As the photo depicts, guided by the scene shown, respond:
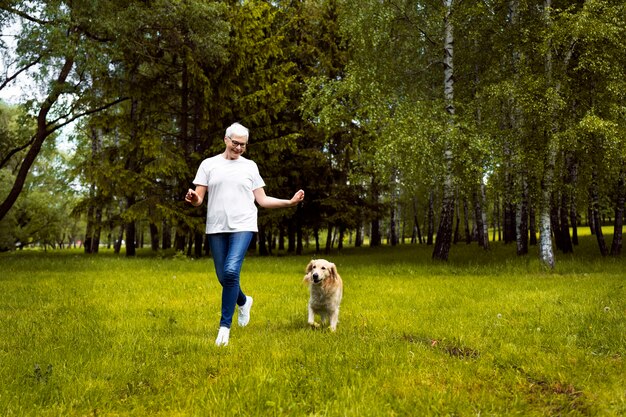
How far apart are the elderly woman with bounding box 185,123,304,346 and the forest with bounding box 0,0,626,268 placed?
9.55 m

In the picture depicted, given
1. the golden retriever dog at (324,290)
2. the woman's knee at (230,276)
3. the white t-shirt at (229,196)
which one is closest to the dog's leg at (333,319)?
the golden retriever dog at (324,290)

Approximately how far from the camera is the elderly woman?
563cm

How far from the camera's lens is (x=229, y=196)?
18.7 feet

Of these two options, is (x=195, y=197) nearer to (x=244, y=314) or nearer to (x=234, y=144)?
(x=234, y=144)

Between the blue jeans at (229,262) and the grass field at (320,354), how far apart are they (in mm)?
444

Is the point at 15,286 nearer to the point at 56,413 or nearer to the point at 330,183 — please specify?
the point at 56,413

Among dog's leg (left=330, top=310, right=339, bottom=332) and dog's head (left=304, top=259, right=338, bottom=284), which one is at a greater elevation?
dog's head (left=304, top=259, right=338, bottom=284)

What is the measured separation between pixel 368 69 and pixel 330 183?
29.8 ft

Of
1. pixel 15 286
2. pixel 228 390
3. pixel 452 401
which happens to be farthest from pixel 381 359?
pixel 15 286

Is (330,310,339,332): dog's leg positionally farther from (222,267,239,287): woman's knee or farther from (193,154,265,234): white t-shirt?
(193,154,265,234): white t-shirt

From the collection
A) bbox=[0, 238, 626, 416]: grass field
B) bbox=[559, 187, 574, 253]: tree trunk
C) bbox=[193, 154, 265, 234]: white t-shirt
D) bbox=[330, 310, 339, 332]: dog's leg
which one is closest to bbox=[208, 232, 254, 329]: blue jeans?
bbox=[193, 154, 265, 234]: white t-shirt

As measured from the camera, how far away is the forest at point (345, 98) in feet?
46.1

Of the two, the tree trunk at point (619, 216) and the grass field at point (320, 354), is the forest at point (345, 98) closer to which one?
the tree trunk at point (619, 216)

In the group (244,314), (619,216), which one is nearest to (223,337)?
(244,314)
